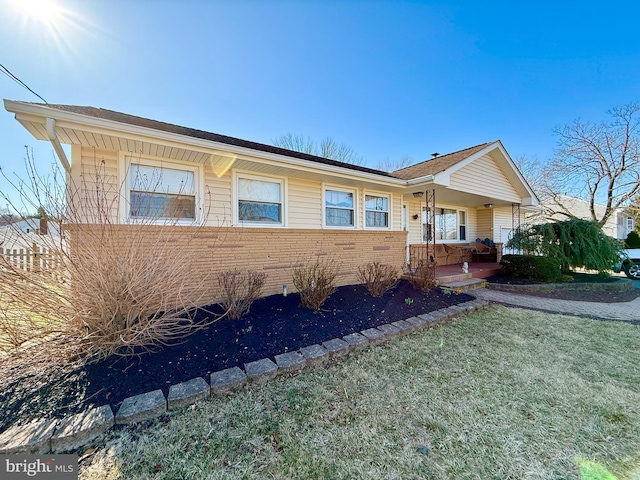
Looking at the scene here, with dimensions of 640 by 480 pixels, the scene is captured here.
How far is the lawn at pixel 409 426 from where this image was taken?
5.71 feet

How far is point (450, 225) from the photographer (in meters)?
11.8

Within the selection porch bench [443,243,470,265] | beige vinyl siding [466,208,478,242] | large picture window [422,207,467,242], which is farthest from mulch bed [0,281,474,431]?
beige vinyl siding [466,208,478,242]

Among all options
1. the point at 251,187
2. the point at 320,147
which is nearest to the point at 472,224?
the point at 251,187

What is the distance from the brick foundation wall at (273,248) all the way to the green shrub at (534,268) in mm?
4391

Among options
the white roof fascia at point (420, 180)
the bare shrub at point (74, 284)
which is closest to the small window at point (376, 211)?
the white roof fascia at point (420, 180)

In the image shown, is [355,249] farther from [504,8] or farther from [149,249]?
[504,8]

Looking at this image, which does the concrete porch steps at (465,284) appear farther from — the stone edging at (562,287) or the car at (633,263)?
the car at (633,263)

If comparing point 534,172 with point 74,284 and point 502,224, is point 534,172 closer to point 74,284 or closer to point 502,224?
point 502,224

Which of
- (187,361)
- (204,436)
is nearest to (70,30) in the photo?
(187,361)

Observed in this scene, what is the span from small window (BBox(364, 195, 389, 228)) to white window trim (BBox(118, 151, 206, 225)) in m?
4.79

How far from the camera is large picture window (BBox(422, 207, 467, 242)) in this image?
1135cm

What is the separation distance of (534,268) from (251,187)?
380 inches

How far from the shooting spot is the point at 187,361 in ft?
9.77

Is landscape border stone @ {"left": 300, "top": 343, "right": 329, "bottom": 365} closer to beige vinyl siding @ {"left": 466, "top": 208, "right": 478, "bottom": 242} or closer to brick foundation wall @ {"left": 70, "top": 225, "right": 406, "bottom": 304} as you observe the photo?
brick foundation wall @ {"left": 70, "top": 225, "right": 406, "bottom": 304}
